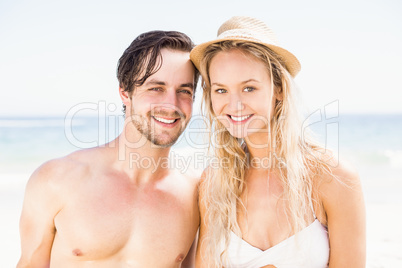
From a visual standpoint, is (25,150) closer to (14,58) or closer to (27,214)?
(14,58)

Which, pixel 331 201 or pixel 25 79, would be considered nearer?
pixel 331 201

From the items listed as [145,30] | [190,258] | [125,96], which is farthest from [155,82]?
[145,30]

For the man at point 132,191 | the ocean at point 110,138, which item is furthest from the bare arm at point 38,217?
the ocean at point 110,138

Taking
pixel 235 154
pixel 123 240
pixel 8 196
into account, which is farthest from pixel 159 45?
pixel 8 196

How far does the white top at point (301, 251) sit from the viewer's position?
8.51 ft

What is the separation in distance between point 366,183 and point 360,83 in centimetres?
1438

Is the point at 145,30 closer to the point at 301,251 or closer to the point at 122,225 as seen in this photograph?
the point at 122,225

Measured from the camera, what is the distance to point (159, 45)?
2969 mm

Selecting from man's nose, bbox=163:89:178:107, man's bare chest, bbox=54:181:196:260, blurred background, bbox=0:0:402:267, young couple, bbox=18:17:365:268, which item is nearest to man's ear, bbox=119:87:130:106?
A: young couple, bbox=18:17:365:268

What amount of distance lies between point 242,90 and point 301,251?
3.64 feet

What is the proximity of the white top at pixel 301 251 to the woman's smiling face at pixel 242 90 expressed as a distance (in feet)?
2.49

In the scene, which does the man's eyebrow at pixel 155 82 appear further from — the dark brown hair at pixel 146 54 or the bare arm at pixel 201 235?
the bare arm at pixel 201 235

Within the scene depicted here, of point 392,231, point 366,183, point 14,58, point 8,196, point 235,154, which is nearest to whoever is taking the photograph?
point 235,154

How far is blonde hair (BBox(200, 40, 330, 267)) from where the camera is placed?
266 cm
